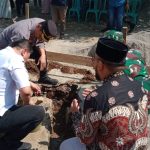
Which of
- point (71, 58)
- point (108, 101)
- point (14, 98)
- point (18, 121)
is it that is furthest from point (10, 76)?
point (71, 58)

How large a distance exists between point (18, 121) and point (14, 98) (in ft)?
0.86

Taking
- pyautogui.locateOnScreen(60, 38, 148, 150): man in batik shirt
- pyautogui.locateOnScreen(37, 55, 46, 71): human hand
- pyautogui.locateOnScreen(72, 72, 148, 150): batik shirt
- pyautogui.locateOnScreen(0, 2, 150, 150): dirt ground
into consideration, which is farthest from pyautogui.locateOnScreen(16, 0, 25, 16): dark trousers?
pyautogui.locateOnScreen(72, 72, 148, 150): batik shirt

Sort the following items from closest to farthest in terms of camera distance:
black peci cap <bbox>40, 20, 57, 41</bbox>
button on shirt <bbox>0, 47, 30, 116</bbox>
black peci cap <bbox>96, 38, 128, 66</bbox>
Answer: black peci cap <bbox>96, 38, 128, 66</bbox>
button on shirt <bbox>0, 47, 30, 116</bbox>
black peci cap <bbox>40, 20, 57, 41</bbox>

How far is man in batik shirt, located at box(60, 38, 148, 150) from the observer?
3031mm

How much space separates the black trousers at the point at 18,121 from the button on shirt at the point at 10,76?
98 millimetres

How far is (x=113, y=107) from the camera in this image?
119 inches

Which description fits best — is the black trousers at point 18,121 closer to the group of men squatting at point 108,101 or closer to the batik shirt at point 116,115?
the group of men squatting at point 108,101

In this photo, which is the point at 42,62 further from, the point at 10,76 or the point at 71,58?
the point at 10,76

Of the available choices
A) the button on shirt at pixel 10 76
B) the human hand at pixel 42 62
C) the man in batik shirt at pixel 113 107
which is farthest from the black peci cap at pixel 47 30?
the man in batik shirt at pixel 113 107

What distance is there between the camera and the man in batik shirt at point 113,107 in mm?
3031

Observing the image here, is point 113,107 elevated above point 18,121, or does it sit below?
above

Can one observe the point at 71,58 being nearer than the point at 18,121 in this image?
No

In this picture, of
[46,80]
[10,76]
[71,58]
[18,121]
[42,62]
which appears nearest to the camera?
[10,76]

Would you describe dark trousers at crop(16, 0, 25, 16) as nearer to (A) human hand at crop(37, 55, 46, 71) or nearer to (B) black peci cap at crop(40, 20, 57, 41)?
(A) human hand at crop(37, 55, 46, 71)
